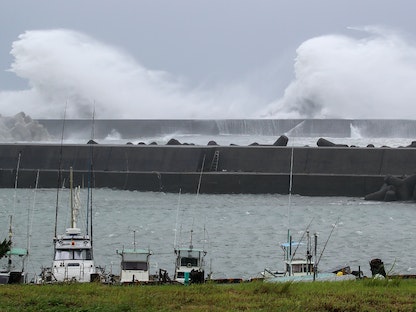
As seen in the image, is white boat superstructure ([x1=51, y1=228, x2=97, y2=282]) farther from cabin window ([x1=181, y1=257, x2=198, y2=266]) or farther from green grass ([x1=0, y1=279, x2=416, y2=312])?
green grass ([x1=0, y1=279, x2=416, y2=312])

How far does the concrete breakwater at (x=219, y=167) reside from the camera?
46.3 m

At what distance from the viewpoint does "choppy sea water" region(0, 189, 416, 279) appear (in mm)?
22484

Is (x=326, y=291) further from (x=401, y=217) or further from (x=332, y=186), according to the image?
(x=332, y=186)

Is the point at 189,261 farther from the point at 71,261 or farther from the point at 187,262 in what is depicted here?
the point at 71,261

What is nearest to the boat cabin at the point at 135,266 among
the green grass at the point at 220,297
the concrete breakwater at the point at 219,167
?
the green grass at the point at 220,297

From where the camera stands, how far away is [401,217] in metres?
34.8

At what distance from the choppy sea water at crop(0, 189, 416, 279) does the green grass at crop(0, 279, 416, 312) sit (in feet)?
13.7

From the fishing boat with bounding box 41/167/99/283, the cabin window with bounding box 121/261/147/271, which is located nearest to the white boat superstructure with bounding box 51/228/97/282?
the fishing boat with bounding box 41/167/99/283

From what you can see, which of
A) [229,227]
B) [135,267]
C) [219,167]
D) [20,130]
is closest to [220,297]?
[135,267]

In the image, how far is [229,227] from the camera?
3053 cm

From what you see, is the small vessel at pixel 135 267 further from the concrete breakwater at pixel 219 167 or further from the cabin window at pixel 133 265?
the concrete breakwater at pixel 219 167

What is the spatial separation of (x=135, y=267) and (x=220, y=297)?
6407mm

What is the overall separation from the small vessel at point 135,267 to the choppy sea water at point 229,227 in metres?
2.50

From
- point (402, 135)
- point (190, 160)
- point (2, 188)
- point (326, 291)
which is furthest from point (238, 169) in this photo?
point (402, 135)
